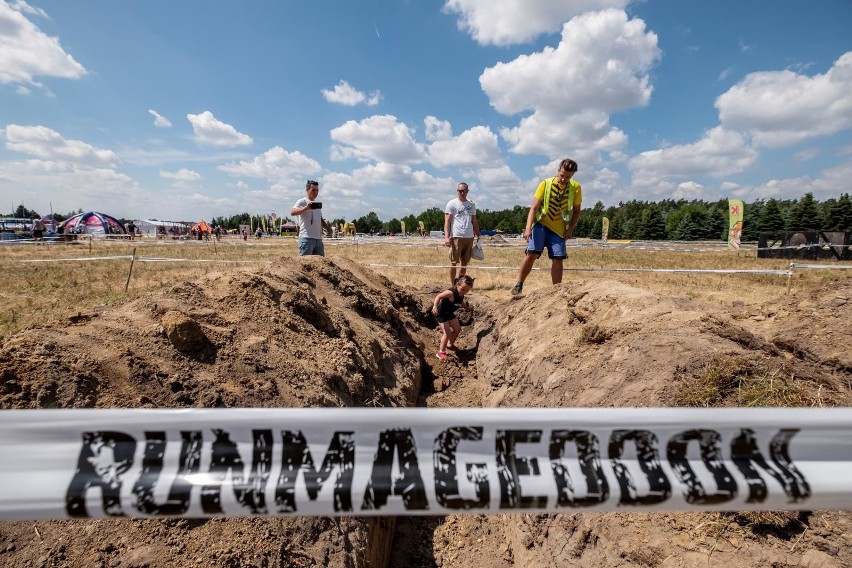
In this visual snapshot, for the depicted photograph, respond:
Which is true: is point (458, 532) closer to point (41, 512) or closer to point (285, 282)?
point (41, 512)

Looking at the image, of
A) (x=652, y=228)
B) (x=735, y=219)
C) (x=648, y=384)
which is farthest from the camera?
(x=652, y=228)

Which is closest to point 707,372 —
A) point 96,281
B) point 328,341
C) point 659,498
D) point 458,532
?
point 659,498

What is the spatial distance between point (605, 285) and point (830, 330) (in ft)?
7.05

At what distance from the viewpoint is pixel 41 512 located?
159 cm

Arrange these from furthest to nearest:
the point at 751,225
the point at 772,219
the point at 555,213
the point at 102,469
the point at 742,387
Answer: the point at 751,225 < the point at 772,219 < the point at 555,213 < the point at 742,387 < the point at 102,469

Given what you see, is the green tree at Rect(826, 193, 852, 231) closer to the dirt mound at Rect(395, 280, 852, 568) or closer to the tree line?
the tree line

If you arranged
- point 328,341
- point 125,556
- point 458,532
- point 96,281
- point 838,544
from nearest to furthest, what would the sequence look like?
point 838,544
point 125,556
point 458,532
point 328,341
point 96,281

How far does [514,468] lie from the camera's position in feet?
5.54

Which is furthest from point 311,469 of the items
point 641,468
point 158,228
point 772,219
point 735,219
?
point 772,219

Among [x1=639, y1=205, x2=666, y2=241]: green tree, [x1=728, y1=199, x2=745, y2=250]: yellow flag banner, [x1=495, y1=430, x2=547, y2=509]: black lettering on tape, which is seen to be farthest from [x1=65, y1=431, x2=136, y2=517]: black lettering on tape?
[x1=639, y1=205, x2=666, y2=241]: green tree

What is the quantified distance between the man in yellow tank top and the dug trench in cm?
95

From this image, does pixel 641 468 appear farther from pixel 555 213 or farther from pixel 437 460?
pixel 555 213

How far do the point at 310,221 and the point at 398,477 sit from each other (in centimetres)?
601

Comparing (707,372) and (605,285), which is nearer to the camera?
(707,372)
